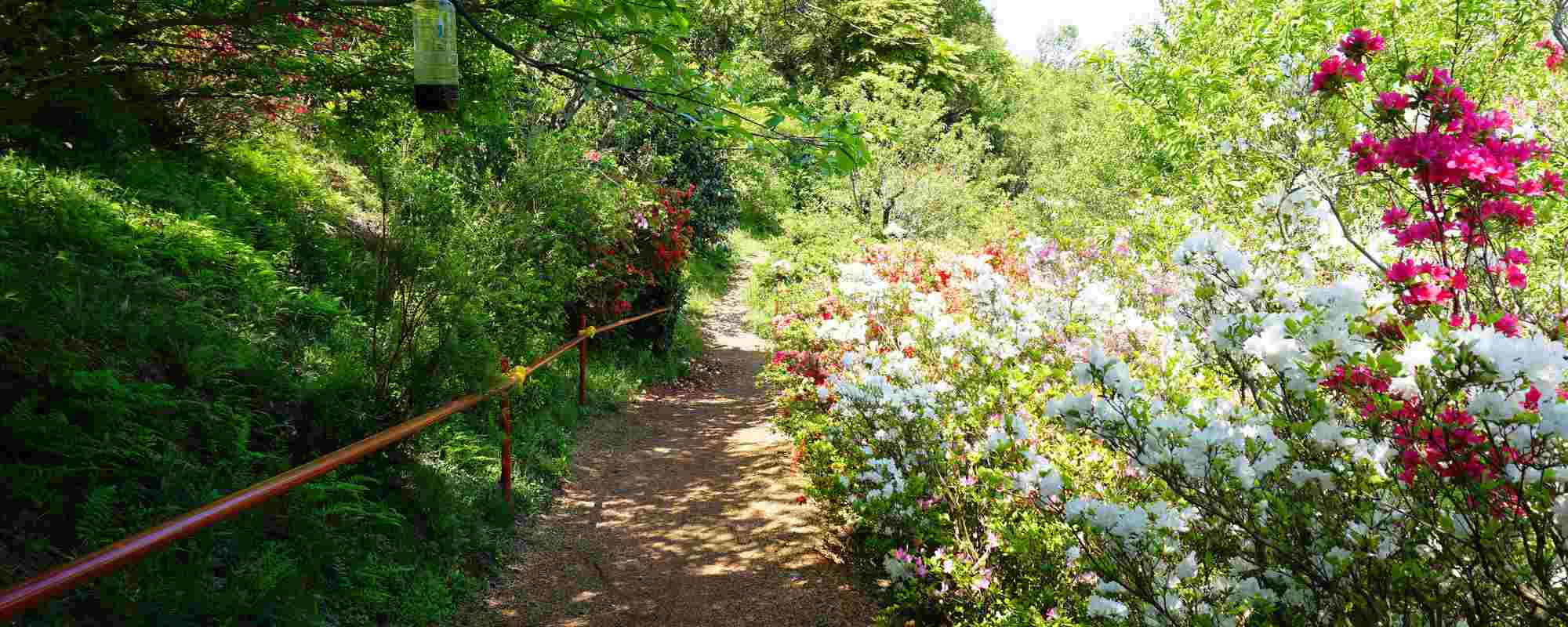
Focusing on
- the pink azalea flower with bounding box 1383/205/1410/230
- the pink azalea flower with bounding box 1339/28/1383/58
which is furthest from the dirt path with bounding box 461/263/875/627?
the pink azalea flower with bounding box 1339/28/1383/58

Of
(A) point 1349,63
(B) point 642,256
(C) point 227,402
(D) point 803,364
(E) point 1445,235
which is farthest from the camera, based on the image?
(B) point 642,256

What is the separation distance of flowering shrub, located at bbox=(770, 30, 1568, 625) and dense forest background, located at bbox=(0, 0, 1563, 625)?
0.70 meters

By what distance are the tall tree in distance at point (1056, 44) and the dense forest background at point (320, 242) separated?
167ft

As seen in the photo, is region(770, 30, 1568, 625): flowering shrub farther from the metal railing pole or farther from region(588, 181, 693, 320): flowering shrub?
region(588, 181, 693, 320): flowering shrub

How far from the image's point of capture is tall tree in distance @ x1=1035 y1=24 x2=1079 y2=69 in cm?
5481

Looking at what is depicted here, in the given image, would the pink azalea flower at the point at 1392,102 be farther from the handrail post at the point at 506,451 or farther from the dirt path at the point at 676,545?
the handrail post at the point at 506,451

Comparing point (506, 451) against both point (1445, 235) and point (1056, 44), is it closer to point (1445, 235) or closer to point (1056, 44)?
point (1445, 235)

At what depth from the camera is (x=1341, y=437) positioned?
5.71ft

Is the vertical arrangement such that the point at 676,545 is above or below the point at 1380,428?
below

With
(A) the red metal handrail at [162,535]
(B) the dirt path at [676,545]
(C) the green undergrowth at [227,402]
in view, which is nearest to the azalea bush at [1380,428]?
(A) the red metal handrail at [162,535]

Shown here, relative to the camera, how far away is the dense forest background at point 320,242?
2.84 metres

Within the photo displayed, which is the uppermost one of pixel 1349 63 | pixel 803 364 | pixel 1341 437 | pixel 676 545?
pixel 1349 63

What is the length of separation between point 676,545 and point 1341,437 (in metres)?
3.74

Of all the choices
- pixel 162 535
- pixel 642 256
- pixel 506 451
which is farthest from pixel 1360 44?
pixel 642 256
